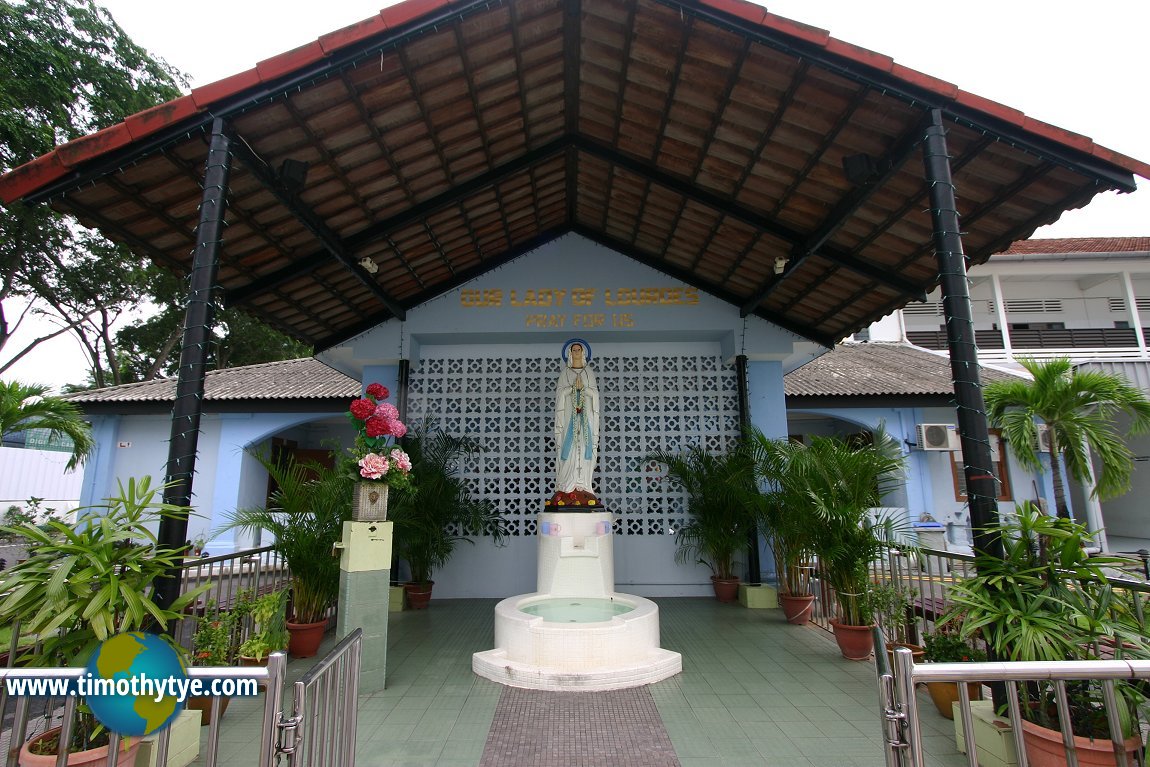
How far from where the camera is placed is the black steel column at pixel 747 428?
7.48 meters

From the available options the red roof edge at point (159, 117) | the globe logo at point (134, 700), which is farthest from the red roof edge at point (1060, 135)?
the red roof edge at point (159, 117)

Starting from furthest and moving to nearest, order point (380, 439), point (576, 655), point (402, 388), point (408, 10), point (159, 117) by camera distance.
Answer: point (402, 388) → point (380, 439) → point (576, 655) → point (408, 10) → point (159, 117)

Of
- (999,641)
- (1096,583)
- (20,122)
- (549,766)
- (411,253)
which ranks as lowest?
(549,766)

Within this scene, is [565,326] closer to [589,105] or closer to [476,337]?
[476,337]

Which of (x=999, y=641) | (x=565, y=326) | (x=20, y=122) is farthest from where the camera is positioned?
(x=20, y=122)

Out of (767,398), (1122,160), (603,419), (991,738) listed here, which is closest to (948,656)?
(991,738)

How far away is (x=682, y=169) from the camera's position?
6.07 meters

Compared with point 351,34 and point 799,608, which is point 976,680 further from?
point 799,608

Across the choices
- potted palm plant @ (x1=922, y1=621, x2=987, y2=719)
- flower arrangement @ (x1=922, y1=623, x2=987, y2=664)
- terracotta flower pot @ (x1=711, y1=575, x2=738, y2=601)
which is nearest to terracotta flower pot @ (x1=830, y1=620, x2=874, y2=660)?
potted palm plant @ (x1=922, y1=621, x2=987, y2=719)

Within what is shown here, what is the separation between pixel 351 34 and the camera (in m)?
3.91

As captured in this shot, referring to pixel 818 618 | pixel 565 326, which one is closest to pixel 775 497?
pixel 818 618

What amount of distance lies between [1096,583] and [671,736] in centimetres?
236

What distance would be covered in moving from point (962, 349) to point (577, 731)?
3296mm

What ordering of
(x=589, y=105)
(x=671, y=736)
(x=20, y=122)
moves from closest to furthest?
1. (x=671, y=736)
2. (x=589, y=105)
3. (x=20, y=122)
